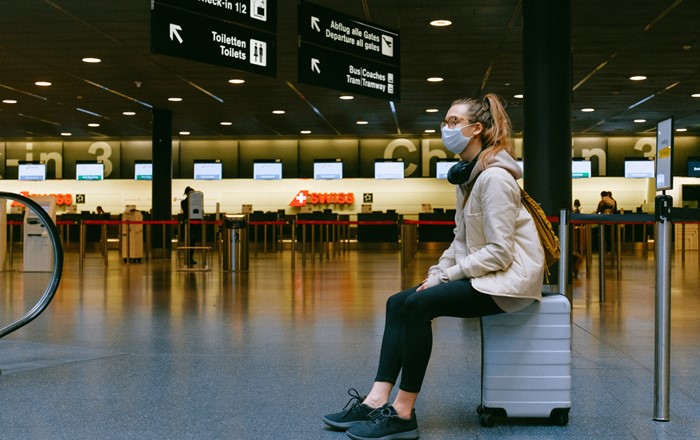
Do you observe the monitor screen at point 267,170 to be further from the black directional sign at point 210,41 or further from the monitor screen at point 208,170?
the black directional sign at point 210,41

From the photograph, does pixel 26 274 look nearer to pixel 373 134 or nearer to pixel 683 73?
pixel 683 73

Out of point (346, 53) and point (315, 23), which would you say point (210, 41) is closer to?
point (315, 23)

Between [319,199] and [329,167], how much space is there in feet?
4.06

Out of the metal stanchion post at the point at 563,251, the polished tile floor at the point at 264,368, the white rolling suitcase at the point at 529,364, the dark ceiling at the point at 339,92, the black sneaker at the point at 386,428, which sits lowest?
the polished tile floor at the point at 264,368

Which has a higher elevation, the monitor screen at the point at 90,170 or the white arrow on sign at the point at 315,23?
the white arrow on sign at the point at 315,23

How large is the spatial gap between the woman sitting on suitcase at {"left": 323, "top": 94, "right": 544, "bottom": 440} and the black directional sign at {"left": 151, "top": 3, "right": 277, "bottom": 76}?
387 cm

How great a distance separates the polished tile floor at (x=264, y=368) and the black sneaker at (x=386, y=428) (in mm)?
76

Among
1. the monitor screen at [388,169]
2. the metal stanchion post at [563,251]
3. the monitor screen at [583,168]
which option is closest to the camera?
the metal stanchion post at [563,251]

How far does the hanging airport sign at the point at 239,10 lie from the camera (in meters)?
7.09

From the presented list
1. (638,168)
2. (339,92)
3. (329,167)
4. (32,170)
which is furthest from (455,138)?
(32,170)

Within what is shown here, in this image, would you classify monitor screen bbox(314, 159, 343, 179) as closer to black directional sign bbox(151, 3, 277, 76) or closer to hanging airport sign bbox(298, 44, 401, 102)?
hanging airport sign bbox(298, 44, 401, 102)

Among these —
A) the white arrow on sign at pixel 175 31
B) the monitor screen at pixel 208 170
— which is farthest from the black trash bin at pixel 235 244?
the monitor screen at pixel 208 170

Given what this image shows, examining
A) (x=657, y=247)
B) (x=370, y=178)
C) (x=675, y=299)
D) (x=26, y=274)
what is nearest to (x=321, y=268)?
(x=26, y=274)

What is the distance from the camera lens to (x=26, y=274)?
13906 millimetres
